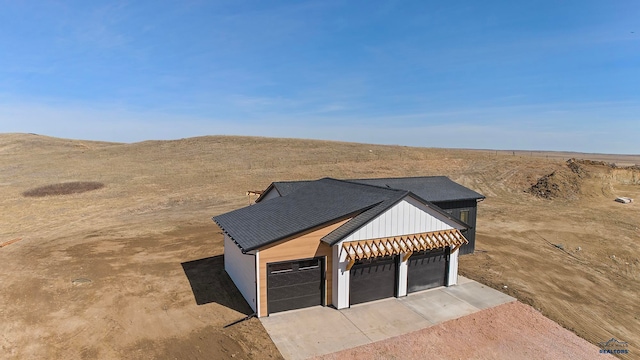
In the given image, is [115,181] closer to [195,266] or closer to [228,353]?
[195,266]

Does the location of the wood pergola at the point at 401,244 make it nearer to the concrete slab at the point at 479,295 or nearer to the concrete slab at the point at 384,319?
the concrete slab at the point at 384,319

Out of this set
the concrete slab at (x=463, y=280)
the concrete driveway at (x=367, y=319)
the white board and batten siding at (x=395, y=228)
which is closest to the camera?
the concrete driveway at (x=367, y=319)

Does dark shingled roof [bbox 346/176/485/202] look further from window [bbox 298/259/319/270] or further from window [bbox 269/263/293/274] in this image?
window [bbox 269/263/293/274]

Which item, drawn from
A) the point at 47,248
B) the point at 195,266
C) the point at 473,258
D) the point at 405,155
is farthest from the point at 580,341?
the point at 405,155

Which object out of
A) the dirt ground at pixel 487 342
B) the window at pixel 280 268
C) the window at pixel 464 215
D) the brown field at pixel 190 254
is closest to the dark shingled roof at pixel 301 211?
the window at pixel 280 268

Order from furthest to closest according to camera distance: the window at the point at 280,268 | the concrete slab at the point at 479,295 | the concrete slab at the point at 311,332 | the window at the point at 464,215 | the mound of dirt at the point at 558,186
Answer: the mound of dirt at the point at 558,186, the window at the point at 464,215, the concrete slab at the point at 479,295, the window at the point at 280,268, the concrete slab at the point at 311,332

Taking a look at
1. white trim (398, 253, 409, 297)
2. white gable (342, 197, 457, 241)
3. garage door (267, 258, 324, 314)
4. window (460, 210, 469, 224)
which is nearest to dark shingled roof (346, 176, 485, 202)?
window (460, 210, 469, 224)
